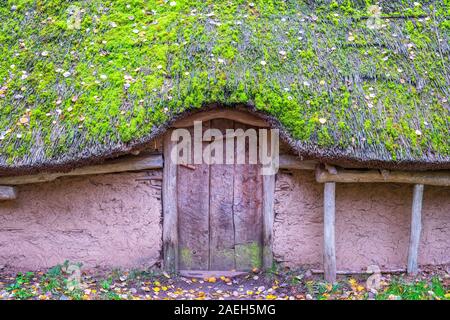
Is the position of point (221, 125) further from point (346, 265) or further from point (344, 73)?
point (346, 265)

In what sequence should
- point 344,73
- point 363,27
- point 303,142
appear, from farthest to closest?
point 363,27, point 344,73, point 303,142

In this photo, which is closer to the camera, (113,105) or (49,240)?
(113,105)

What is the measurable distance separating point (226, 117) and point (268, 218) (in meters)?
1.28

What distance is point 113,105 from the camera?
19.9 ft

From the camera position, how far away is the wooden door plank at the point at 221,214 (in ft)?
21.7

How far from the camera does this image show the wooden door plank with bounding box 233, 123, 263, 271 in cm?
663

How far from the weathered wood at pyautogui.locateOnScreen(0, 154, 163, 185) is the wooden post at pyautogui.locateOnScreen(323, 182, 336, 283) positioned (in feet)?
6.58

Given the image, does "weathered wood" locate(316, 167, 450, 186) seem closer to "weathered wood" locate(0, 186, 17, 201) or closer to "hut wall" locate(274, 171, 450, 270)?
"hut wall" locate(274, 171, 450, 270)

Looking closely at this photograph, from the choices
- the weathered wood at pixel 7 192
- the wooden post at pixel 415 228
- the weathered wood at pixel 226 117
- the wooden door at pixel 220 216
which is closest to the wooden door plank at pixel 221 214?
the wooden door at pixel 220 216

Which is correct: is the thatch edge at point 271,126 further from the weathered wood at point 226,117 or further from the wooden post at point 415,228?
the wooden post at point 415,228

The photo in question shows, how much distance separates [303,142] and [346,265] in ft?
5.68

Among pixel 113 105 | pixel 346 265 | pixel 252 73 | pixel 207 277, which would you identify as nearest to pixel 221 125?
pixel 252 73

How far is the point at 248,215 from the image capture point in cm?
668

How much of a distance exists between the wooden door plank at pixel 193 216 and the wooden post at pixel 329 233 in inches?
54.4
